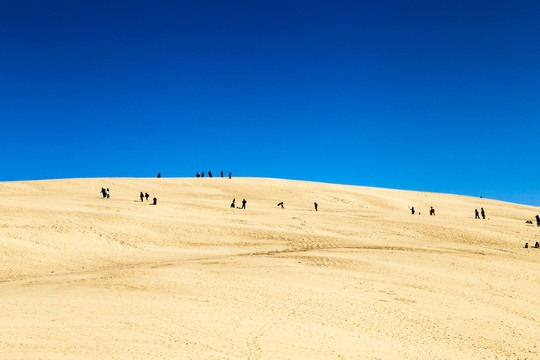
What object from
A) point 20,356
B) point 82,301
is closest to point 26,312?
point 82,301

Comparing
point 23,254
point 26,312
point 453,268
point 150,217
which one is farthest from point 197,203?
point 26,312

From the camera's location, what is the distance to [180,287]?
14625mm

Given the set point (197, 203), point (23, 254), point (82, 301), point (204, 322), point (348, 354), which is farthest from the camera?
point (197, 203)

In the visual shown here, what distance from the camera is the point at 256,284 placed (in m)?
15.5

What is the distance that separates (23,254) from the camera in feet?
67.7

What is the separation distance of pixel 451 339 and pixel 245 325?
6109 millimetres

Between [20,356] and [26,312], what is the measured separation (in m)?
3.64

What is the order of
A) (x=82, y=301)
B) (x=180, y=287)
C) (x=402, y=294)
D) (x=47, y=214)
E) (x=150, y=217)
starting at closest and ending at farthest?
(x=82, y=301) < (x=180, y=287) < (x=402, y=294) < (x=47, y=214) < (x=150, y=217)

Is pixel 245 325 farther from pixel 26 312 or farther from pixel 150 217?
pixel 150 217

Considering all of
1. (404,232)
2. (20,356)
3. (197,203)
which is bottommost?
(20,356)

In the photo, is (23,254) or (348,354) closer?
(348,354)

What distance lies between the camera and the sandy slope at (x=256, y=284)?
9.77 metres

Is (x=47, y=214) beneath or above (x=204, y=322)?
above

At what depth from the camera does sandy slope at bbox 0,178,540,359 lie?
977 centimetres
